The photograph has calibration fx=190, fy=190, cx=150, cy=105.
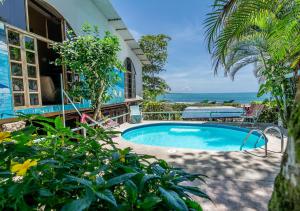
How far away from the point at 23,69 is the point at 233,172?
5526mm

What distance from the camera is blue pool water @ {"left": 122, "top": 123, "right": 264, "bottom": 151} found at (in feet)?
27.0

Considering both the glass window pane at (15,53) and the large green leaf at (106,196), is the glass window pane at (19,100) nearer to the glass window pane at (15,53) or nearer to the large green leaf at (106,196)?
the glass window pane at (15,53)

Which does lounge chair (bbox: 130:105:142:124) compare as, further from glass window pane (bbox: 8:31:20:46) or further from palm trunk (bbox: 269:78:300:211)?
palm trunk (bbox: 269:78:300:211)


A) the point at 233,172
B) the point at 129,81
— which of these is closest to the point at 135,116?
the point at 129,81

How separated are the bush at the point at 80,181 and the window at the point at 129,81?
11.9 meters

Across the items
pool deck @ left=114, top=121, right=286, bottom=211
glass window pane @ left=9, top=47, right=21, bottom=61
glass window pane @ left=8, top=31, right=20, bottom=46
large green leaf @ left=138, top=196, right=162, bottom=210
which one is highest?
glass window pane @ left=8, top=31, right=20, bottom=46

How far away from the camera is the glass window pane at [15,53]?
15.3 feet

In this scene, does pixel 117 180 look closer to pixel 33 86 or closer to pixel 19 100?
pixel 19 100

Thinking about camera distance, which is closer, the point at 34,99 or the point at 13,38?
the point at 13,38

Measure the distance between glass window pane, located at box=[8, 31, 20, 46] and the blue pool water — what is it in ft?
17.6

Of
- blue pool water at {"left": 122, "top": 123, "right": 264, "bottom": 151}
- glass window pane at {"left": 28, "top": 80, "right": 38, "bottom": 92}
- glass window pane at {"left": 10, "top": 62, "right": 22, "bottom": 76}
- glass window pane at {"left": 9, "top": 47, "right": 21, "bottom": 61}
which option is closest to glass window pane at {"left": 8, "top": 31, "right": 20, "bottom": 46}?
glass window pane at {"left": 9, "top": 47, "right": 21, "bottom": 61}

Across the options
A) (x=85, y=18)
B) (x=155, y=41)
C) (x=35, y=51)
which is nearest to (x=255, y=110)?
(x=85, y=18)

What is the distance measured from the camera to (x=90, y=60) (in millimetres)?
5551

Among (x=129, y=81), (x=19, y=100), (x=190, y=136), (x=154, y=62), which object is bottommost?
(x=190, y=136)
